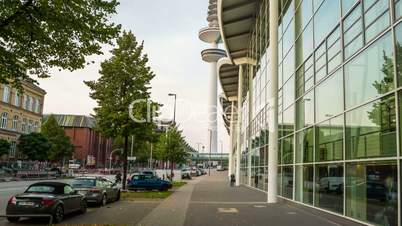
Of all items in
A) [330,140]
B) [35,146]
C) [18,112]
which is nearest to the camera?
[330,140]

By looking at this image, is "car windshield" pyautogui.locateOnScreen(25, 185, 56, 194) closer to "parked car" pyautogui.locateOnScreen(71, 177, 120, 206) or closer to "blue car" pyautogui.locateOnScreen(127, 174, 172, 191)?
"parked car" pyautogui.locateOnScreen(71, 177, 120, 206)

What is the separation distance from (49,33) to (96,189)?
10.2 m

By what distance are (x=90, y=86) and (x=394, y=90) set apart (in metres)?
22.8

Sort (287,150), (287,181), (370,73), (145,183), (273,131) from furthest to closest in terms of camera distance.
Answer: (145,183) < (273,131) < (287,150) < (287,181) < (370,73)

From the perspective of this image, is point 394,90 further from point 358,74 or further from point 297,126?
point 297,126

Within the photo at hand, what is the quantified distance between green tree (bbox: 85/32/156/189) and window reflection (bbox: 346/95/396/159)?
1756 cm

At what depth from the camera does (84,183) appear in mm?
22594

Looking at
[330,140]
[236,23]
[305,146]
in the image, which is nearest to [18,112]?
[236,23]

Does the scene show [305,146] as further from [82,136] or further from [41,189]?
[82,136]

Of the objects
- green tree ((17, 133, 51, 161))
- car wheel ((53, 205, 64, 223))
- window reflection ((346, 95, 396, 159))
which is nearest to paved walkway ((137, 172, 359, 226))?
window reflection ((346, 95, 396, 159))

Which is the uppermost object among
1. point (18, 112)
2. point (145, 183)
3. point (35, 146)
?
point (18, 112)

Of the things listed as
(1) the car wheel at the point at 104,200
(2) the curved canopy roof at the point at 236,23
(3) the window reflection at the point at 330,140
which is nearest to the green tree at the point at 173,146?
(2) the curved canopy roof at the point at 236,23

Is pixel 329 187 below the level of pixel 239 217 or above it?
above

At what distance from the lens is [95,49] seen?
47.5 feet
